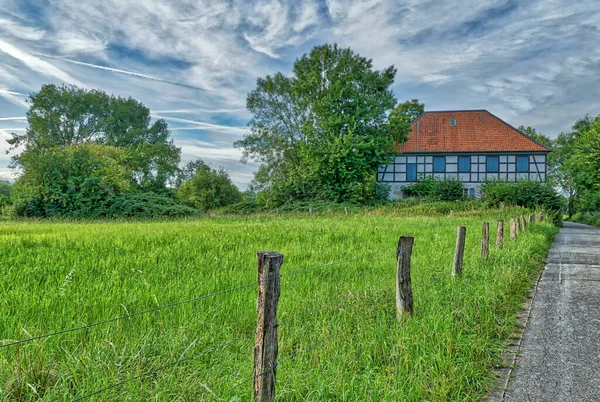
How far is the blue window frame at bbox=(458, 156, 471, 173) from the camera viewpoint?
38.7 m

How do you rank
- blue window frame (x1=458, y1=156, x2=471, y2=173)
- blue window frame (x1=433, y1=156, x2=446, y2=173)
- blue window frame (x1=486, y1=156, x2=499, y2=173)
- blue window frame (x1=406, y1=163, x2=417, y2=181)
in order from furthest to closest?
1. blue window frame (x1=406, y1=163, x2=417, y2=181)
2. blue window frame (x1=433, y1=156, x2=446, y2=173)
3. blue window frame (x1=458, y1=156, x2=471, y2=173)
4. blue window frame (x1=486, y1=156, x2=499, y2=173)

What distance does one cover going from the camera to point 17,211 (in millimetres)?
27406

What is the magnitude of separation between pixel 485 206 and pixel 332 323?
30437mm

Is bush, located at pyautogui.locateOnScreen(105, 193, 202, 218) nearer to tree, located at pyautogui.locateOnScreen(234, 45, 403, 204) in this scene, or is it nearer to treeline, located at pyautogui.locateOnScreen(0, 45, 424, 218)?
treeline, located at pyautogui.locateOnScreen(0, 45, 424, 218)

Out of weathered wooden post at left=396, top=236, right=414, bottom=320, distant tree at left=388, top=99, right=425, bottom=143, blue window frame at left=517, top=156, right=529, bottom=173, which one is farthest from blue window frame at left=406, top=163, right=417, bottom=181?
weathered wooden post at left=396, top=236, right=414, bottom=320

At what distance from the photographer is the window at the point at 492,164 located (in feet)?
125

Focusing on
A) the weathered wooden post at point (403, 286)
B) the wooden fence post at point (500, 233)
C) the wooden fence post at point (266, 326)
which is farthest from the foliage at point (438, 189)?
the wooden fence post at point (266, 326)

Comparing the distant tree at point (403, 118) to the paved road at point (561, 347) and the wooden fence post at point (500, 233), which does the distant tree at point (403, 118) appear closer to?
the wooden fence post at point (500, 233)

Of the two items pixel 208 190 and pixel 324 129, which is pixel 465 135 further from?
pixel 208 190

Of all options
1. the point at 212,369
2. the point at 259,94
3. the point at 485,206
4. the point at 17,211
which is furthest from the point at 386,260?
the point at 259,94

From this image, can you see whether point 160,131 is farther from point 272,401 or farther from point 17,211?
point 272,401

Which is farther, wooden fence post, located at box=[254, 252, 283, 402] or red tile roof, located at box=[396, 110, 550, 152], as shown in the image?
red tile roof, located at box=[396, 110, 550, 152]

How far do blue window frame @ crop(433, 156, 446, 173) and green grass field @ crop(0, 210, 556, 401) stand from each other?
33.3 metres

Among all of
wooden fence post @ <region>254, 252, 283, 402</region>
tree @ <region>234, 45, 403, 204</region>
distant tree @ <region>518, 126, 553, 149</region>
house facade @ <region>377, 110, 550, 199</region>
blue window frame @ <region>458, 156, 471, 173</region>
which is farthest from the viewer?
distant tree @ <region>518, 126, 553, 149</region>
